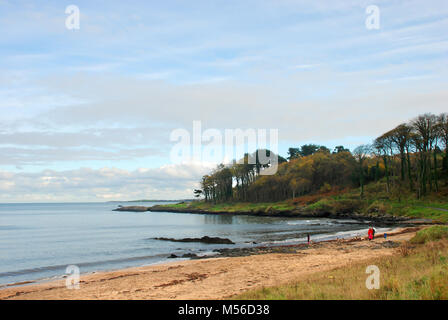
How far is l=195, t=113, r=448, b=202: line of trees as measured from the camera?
253ft

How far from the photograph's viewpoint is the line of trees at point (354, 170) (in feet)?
253

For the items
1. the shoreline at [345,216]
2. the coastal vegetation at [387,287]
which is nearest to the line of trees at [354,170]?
the shoreline at [345,216]

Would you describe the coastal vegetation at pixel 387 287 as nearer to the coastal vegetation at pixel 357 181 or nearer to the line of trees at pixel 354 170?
the coastal vegetation at pixel 357 181

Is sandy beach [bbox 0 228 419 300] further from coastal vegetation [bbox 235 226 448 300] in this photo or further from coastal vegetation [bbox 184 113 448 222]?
coastal vegetation [bbox 184 113 448 222]

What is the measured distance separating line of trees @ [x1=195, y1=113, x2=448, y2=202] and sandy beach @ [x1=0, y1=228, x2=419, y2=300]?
188 feet

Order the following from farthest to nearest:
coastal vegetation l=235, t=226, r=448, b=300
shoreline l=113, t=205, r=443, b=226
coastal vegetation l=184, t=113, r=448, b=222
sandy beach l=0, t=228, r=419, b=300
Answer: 1. coastal vegetation l=184, t=113, r=448, b=222
2. shoreline l=113, t=205, r=443, b=226
3. sandy beach l=0, t=228, r=419, b=300
4. coastal vegetation l=235, t=226, r=448, b=300

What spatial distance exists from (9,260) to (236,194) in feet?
394

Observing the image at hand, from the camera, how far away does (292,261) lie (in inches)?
1045

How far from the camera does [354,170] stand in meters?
112

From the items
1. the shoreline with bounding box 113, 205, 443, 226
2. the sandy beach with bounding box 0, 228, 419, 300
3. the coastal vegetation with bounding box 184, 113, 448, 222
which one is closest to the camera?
the sandy beach with bounding box 0, 228, 419, 300

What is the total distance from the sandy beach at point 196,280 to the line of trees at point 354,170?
5740 centimetres

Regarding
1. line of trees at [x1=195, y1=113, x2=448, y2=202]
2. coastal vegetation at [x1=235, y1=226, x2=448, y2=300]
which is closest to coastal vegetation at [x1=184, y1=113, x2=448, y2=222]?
line of trees at [x1=195, y1=113, x2=448, y2=202]

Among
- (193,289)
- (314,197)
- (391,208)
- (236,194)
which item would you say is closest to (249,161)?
(236,194)
